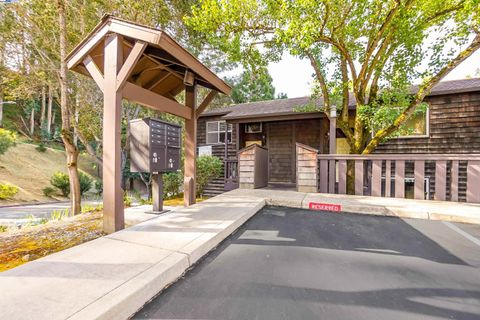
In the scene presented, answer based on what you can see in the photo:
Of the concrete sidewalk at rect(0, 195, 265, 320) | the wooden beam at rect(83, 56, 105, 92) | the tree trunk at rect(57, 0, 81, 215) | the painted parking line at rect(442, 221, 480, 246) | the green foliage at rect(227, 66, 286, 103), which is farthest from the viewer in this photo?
the green foliage at rect(227, 66, 286, 103)

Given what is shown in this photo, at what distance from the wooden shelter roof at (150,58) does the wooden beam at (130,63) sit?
1.2 inches

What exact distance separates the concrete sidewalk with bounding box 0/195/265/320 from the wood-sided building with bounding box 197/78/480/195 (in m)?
5.70

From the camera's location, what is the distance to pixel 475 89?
7.31 m

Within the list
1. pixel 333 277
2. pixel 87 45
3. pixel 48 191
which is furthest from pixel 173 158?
pixel 48 191

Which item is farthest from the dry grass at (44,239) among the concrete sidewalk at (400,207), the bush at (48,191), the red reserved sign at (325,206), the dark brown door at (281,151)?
the bush at (48,191)

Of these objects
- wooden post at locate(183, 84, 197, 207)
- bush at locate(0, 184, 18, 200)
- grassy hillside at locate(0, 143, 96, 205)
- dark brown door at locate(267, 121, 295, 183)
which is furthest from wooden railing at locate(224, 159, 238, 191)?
bush at locate(0, 184, 18, 200)

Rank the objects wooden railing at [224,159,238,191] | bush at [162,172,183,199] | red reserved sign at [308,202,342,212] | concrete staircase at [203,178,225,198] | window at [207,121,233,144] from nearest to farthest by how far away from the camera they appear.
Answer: red reserved sign at [308,202,342,212] < bush at [162,172,183,199] < wooden railing at [224,159,238,191] < concrete staircase at [203,178,225,198] < window at [207,121,233,144]

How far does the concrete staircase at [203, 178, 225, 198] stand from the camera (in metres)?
9.05

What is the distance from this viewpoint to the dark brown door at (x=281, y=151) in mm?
10477

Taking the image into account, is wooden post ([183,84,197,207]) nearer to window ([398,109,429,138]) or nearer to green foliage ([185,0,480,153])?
green foliage ([185,0,480,153])

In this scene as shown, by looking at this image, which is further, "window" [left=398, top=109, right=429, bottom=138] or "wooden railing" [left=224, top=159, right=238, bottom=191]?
"wooden railing" [left=224, top=159, right=238, bottom=191]

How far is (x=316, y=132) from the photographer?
33.0ft

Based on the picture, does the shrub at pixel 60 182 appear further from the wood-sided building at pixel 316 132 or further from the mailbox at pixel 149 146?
the mailbox at pixel 149 146

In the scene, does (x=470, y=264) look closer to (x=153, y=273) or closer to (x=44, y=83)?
(x=153, y=273)
